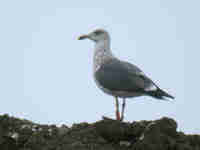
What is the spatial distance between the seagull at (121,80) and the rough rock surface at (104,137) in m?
1.71

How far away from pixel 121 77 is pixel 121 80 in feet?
0.33

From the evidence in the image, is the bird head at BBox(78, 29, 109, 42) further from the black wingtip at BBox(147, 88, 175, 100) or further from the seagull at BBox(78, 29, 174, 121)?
the black wingtip at BBox(147, 88, 175, 100)

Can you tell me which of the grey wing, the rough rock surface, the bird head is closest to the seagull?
the grey wing

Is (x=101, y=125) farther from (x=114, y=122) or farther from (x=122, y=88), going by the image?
(x=122, y=88)

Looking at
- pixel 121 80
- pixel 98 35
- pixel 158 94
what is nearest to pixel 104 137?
pixel 158 94

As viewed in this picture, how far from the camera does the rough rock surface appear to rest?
318 inches

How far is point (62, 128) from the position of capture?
30.8 ft

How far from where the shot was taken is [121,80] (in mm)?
11352

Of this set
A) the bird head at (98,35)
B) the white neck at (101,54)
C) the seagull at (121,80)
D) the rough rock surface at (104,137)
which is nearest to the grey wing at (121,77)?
the seagull at (121,80)

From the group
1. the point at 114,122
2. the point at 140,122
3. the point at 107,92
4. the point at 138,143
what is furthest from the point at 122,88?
the point at 138,143

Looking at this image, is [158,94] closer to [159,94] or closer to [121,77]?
[159,94]

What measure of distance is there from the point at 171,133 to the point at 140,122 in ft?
4.07

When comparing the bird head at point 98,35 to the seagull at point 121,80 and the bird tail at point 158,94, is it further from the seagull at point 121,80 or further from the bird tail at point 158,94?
the bird tail at point 158,94

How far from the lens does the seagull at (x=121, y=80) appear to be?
1091 cm
